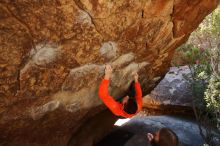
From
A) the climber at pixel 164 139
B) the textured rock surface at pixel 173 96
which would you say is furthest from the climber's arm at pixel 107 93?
the textured rock surface at pixel 173 96

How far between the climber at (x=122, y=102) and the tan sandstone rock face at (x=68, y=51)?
0.56 feet

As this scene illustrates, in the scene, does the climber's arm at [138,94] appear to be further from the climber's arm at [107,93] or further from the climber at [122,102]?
the climber's arm at [107,93]

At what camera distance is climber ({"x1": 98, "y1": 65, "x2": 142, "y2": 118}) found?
6.44 meters

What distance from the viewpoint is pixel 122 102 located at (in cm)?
690

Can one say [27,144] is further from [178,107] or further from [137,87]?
[178,107]

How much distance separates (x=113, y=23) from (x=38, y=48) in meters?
1.43

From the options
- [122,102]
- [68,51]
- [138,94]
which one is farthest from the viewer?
[138,94]

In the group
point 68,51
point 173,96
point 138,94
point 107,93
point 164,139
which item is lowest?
point 173,96

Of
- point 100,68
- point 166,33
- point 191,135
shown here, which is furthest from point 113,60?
point 191,135

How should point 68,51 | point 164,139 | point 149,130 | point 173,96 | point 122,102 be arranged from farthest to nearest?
point 173,96
point 149,130
point 122,102
point 164,139
point 68,51

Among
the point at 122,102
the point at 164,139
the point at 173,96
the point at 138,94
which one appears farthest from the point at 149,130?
the point at 164,139

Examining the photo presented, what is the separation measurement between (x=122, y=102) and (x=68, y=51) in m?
1.96

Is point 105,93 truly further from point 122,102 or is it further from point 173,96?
point 173,96

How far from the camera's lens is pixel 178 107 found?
39.2 feet
